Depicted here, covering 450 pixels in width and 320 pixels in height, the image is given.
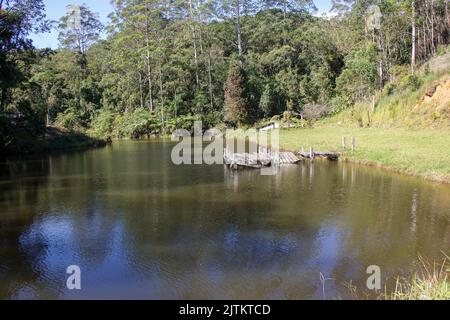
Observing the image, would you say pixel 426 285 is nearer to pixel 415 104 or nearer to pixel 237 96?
pixel 415 104

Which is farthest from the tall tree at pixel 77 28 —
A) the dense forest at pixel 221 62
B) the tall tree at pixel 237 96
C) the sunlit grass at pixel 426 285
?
the sunlit grass at pixel 426 285

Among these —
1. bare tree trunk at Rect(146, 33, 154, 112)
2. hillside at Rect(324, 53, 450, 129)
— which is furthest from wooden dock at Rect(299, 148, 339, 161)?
bare tree trunk at Rect(146, 33, 154, 112)

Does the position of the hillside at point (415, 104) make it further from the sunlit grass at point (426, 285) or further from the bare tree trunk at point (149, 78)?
the bare tree trunk at point (149, 78)

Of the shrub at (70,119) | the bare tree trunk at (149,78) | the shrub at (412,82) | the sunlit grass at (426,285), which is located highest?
the bare tree trunk at (149,78)

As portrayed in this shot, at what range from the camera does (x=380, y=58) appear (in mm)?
43000

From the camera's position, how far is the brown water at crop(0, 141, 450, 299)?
29.9 feet

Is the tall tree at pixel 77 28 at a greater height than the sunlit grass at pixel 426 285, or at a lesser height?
greater

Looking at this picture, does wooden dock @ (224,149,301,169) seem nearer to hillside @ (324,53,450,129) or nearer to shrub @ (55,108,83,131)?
hillside @ (324,53,450,129)

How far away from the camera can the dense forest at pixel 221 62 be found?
146ft

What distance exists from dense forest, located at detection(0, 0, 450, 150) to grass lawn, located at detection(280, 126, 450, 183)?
1429 centimetres

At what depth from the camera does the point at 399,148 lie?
23.1 meters

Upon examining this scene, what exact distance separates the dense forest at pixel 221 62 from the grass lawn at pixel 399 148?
14.3m

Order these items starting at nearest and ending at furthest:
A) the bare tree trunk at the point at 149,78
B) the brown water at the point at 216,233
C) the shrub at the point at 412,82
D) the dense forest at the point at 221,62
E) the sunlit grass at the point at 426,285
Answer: the sunlit grass at the point at 426,285 < the brown water at the point at 216,233 < the shrub at the point at 412,82 < the dense forest at the point at 221,62 < the bare tree trunk at the point at 149,78
